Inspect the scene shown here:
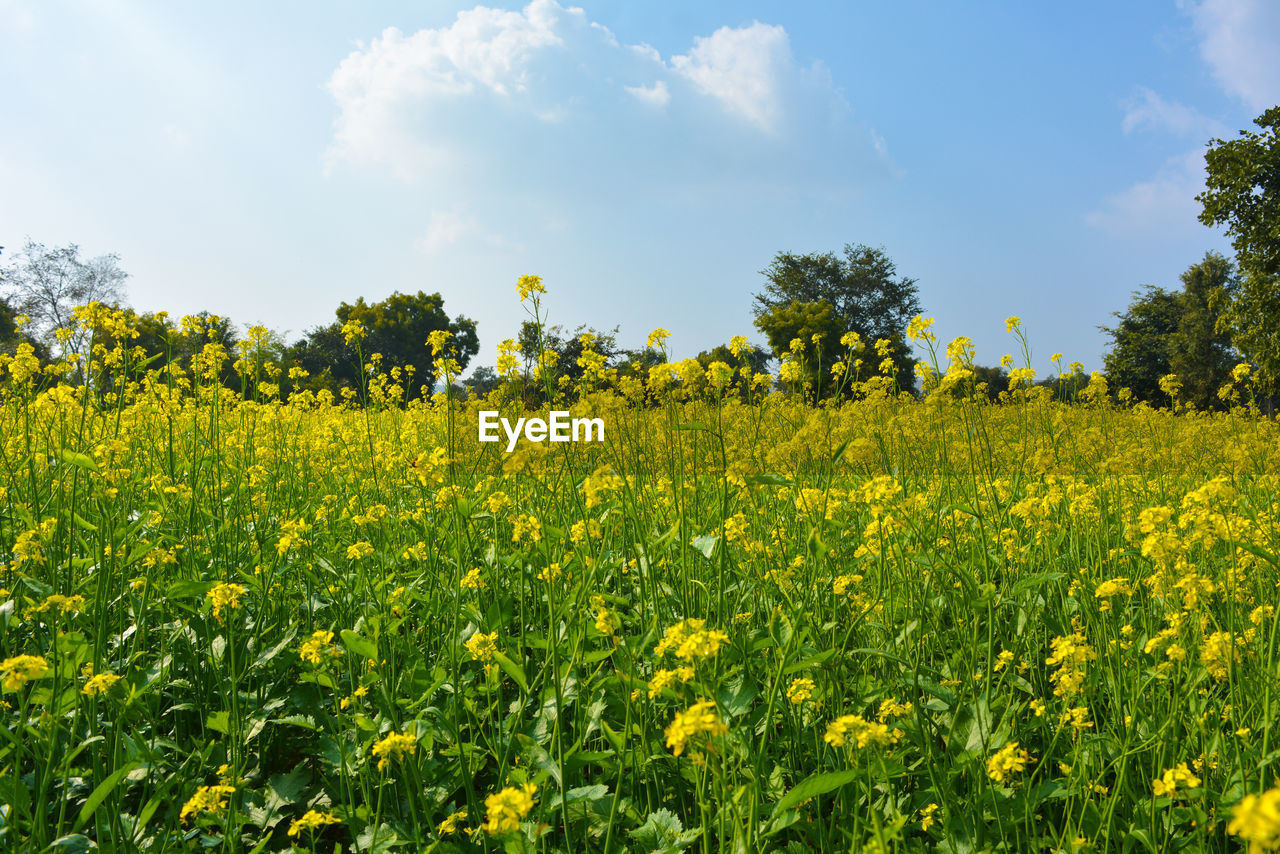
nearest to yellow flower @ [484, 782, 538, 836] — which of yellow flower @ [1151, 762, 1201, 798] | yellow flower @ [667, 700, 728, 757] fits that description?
yellow flower @ [667, 700, 728, 757]

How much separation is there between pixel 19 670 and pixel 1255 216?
22.4 meters

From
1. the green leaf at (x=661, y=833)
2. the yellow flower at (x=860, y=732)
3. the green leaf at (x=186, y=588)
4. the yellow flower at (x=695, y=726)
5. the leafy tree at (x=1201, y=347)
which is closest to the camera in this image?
the yellow flower at (x=695, y=726)

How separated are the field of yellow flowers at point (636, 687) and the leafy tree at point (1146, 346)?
3071cm

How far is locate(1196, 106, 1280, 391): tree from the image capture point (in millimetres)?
15898

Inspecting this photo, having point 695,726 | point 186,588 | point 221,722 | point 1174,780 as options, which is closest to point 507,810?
point 695,726

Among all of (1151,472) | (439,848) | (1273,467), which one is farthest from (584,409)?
(1273,467)

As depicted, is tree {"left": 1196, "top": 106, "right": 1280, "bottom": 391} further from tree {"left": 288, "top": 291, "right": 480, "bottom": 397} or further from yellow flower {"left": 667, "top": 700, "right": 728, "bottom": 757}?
tree {"left": 288, "top": 291, "right": 480, "bottom": 397}

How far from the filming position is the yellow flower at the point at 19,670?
121 cm

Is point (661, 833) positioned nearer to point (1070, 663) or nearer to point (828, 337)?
point (1070, 663)

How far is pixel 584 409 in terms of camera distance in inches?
100

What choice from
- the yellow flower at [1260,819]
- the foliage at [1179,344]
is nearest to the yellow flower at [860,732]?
the yellow flower at [1260,819]

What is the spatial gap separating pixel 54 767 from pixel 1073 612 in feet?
10.3

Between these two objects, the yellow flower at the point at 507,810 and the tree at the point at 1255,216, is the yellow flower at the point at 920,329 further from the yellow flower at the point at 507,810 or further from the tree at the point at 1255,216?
the tree at the point at 1255,216

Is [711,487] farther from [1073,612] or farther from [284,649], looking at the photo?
[284,649]
